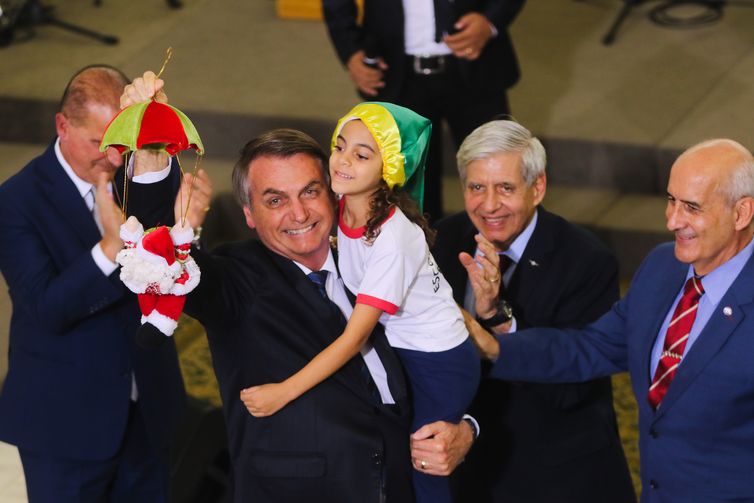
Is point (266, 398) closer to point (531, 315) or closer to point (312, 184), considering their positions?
point (312, 184)

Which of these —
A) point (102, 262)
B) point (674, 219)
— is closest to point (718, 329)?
point (674, 219)

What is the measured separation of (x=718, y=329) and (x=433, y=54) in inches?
85.9

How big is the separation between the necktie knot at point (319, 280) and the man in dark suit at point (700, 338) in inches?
30.9

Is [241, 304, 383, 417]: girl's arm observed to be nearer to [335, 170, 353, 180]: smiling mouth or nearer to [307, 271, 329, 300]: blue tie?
[307, 271, 329, 300]: blue tie

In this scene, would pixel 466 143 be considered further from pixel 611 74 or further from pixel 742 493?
pixel 611 74

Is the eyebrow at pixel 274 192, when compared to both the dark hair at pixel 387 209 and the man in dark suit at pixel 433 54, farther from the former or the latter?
the man in dark suit at pixel 433 54

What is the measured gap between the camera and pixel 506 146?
317cm

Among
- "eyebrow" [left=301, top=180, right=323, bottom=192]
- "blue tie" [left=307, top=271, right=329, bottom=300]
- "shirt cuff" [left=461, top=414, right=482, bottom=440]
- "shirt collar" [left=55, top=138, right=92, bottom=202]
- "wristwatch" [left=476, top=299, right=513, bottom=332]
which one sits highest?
"eyebrow" [left=301, top=180, right=323, bottom=192]

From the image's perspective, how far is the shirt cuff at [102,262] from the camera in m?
3.00

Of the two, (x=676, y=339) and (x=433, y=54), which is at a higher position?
(x=676, y=339)

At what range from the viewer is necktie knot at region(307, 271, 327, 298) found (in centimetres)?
264

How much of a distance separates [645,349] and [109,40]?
190 inches

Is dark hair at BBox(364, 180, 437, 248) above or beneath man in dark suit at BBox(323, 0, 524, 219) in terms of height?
above

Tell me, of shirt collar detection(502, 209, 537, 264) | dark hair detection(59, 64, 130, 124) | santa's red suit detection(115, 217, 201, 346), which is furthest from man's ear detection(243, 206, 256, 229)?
shirt collar detection(502, 209, 537, 264)
